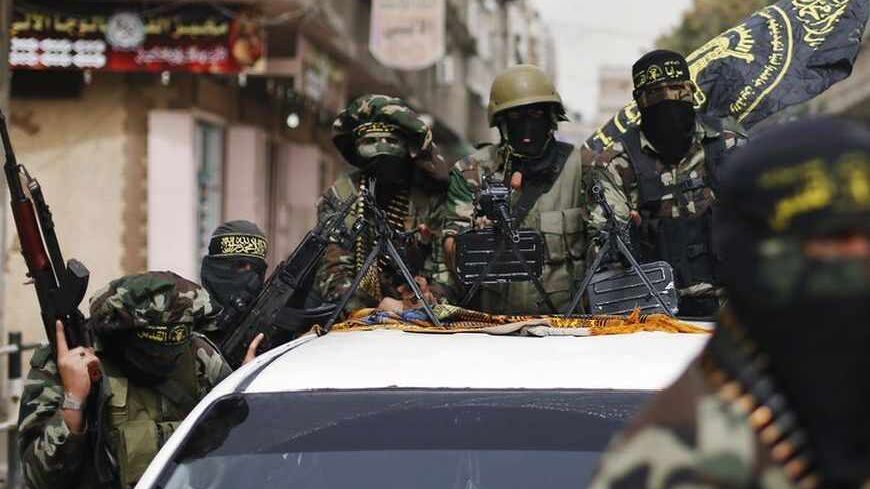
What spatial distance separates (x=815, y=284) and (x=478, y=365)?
190 cm

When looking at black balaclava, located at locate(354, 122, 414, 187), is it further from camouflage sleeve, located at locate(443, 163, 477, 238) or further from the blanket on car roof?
the blanket on car roof

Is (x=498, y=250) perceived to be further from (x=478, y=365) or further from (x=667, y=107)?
(x=478, y=365)

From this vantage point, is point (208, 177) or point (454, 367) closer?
point (454, 367)

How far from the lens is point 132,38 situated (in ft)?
52.2

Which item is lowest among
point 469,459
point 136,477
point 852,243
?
point 136,477

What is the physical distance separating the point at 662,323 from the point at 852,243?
2.54m

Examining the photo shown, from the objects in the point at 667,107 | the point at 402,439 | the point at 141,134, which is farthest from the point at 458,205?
the point at 141,134

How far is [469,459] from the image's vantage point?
11.2 feet

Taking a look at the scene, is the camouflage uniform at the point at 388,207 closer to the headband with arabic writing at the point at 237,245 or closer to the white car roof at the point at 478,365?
the headband with arabic writing at the point at 237,245

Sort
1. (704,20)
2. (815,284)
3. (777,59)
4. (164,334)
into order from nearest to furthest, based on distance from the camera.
Result: (815,284)
(164,334)
(777,59)
(704,20)

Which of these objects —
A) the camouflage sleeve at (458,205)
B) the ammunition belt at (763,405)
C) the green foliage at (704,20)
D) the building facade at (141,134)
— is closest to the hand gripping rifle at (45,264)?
the camouflage sleeve at (458,205)

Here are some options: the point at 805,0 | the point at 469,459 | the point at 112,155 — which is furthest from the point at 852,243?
the point at 112,155

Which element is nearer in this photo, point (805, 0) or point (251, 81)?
point (805, 0)

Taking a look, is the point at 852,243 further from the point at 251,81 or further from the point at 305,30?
the point at 251,81
